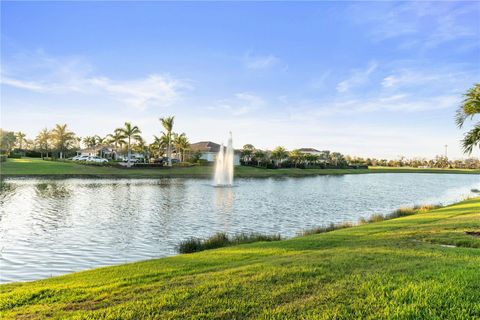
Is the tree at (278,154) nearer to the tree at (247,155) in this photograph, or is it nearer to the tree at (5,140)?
the tree at (247,155)

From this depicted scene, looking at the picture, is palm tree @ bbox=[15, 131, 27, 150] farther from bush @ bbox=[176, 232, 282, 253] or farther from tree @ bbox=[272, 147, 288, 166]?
bush @ bbox=[176, 232, 282, 253]

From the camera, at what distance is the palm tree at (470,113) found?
17734 millimetres

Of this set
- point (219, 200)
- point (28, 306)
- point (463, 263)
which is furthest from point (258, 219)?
point (28, 306)

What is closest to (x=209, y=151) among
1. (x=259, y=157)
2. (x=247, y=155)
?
(x=247, y=155)

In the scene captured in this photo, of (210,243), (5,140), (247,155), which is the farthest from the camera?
(247,155)

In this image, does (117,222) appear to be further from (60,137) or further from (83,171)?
(60,137)

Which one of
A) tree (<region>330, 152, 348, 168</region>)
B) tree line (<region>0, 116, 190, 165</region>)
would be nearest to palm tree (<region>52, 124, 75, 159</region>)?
tree line (<region>0, 116, 190, 165</region>)

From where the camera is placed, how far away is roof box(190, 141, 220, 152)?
329 ft

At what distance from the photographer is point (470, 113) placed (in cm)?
1836

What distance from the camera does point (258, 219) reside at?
22344mm

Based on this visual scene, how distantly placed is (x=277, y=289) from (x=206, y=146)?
97112 mm

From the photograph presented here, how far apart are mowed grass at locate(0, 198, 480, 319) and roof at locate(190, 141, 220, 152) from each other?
3588 inches

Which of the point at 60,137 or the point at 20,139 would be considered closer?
the point at 60,137

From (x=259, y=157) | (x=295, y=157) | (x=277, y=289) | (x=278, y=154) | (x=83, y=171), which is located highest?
(x=278, y=154)
